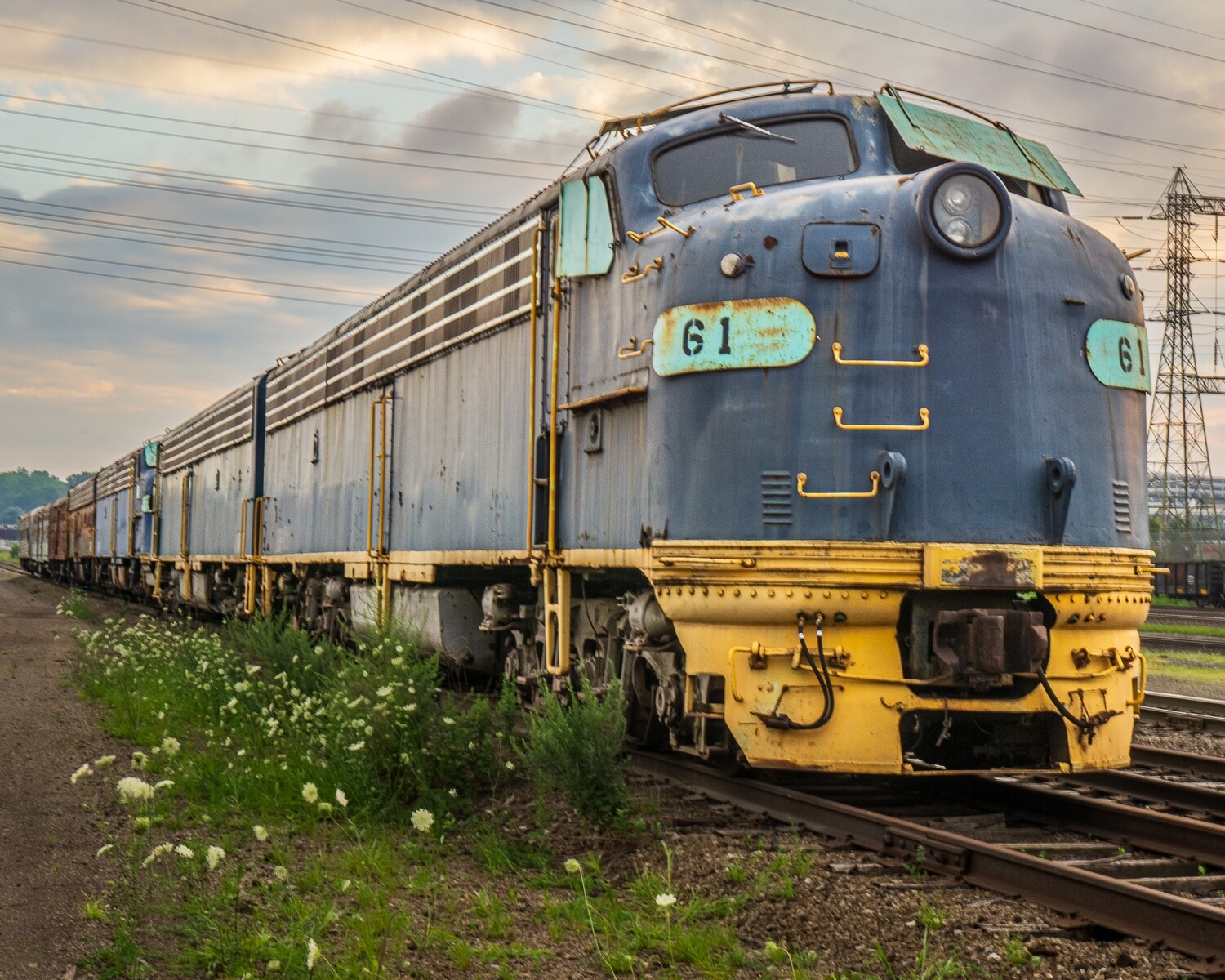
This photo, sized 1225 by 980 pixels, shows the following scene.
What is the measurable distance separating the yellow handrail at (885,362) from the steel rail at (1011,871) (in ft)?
7.35

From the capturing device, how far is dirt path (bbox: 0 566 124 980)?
452cm

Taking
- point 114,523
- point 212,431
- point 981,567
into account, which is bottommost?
point 981,567

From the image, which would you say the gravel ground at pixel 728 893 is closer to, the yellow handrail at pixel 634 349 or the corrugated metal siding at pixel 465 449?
the yellow handrail at pixel 634 349

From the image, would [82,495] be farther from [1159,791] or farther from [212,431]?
[1159,791]

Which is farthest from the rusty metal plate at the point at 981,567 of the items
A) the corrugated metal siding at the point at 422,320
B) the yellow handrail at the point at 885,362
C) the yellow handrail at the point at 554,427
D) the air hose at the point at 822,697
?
the corrugated metal siding at the point at 422,320

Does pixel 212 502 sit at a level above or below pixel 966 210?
below

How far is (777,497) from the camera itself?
6430 mm

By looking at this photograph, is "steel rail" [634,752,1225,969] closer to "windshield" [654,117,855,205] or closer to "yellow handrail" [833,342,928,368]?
"yellow handrail" [833,342,928,368]

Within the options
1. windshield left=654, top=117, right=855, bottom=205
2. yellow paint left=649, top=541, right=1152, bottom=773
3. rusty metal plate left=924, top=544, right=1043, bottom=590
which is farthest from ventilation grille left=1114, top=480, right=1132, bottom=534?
windshield left=654, top=117, right=855, bottom=205

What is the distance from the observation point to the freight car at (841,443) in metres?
6.23

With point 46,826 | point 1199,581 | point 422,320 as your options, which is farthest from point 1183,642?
point 46,826

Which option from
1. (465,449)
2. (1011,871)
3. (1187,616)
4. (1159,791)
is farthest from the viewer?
(1187,616)

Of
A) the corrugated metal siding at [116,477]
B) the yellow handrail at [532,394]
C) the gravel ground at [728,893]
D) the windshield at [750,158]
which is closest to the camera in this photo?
the gravel ground at [728,893]

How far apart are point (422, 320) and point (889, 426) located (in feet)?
20.0
